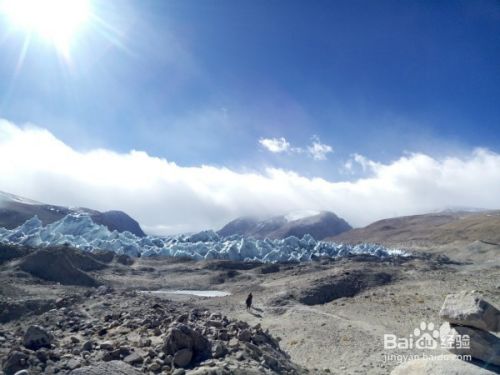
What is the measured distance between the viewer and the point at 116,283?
3538 centimetres

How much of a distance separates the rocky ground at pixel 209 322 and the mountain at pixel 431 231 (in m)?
55.1

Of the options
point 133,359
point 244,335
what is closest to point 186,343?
point 133,359

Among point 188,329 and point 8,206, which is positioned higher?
point 8,206

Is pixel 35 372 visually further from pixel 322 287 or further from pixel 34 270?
pixel 34 270

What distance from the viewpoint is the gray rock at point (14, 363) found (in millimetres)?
7605

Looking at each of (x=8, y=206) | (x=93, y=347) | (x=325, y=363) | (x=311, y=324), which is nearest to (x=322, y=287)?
(x=311, y=324)

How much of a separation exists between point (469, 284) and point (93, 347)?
22.4 metres

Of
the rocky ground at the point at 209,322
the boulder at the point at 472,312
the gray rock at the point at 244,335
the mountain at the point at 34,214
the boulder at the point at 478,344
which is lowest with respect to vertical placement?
the rocky ground at the point at 209,322

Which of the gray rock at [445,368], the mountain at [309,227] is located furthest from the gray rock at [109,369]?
the mountain at [309,227]

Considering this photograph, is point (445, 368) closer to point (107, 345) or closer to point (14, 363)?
point (107, 345)

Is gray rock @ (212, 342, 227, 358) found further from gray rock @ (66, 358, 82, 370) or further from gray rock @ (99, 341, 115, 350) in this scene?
gray rock @ (66, 358, 82, 370)

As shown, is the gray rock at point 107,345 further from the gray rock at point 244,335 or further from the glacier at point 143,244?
the glacier at point 143,244

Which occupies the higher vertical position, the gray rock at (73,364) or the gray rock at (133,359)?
the gray rock at (133,359)

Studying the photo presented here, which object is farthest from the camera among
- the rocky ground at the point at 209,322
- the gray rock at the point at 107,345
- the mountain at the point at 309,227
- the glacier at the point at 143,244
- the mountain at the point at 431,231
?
the mountain at the point at 309,227
